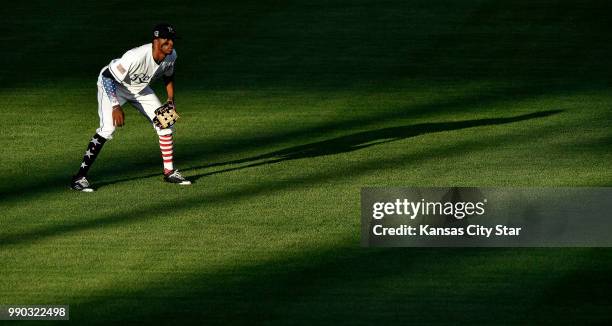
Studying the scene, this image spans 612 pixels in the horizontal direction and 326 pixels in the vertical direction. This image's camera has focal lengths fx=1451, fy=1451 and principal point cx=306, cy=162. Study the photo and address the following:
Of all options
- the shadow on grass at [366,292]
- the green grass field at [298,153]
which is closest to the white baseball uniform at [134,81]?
the green grass field at [298,153]

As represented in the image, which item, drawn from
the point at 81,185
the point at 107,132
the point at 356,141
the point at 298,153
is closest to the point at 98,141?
the point at 107,132

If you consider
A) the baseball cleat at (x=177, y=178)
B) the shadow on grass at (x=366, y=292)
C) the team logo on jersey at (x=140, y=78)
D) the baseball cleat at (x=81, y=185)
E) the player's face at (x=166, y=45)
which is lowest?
the shadow on grass at (x=366, y=292)

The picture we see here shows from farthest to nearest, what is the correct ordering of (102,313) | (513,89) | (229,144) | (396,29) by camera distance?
1. (396,29)
2. (513,89)
3. (229,144)
4. (102,313)

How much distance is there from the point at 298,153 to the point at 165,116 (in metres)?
2.03

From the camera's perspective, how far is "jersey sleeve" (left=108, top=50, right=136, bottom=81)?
44.3 feet

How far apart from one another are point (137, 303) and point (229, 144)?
5.36 meters

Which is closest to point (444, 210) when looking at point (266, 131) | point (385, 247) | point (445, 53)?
point (385, 247)

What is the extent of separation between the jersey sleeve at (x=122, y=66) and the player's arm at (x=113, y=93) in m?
0.05

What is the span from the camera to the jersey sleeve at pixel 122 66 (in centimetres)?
1349

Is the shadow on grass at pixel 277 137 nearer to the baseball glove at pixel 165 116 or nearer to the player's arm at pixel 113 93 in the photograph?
the baseball glove at pixel 165 116

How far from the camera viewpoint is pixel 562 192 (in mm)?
13227

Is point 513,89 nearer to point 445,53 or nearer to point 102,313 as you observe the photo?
point 445,53

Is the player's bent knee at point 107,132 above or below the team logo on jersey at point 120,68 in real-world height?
below

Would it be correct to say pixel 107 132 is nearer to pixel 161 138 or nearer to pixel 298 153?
pixel 161 138
